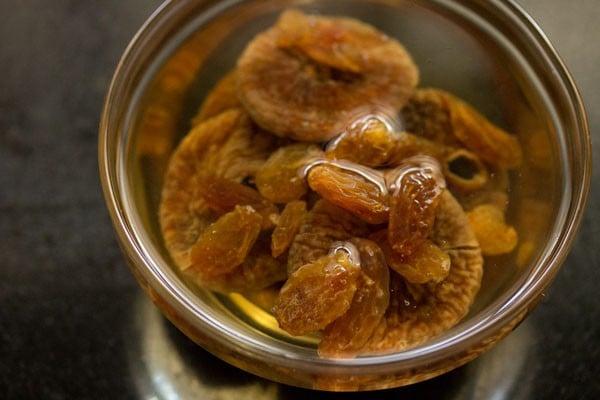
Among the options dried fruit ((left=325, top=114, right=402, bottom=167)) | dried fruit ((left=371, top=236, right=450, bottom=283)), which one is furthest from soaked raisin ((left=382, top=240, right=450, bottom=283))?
dried fruit ((left=325, top=114, right=402, bottom=167))

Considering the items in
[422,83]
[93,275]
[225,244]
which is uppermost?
[422,83]

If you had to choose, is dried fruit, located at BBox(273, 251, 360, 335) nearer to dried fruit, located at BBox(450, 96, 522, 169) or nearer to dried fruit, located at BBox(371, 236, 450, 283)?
dried fruit, located at BBox(371, 236, 450, 283)

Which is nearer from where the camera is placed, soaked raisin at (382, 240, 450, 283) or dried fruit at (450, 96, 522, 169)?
soaked raisin at (382, 240, 450, 283)

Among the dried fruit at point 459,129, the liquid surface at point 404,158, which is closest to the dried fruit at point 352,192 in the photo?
the liquid surface at point 404,158

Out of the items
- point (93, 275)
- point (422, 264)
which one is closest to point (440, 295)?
point (422, 264)

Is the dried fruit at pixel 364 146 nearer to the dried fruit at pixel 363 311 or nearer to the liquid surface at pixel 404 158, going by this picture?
the liquid surface at pixel 404 158

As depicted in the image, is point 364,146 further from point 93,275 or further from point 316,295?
point 93,275
